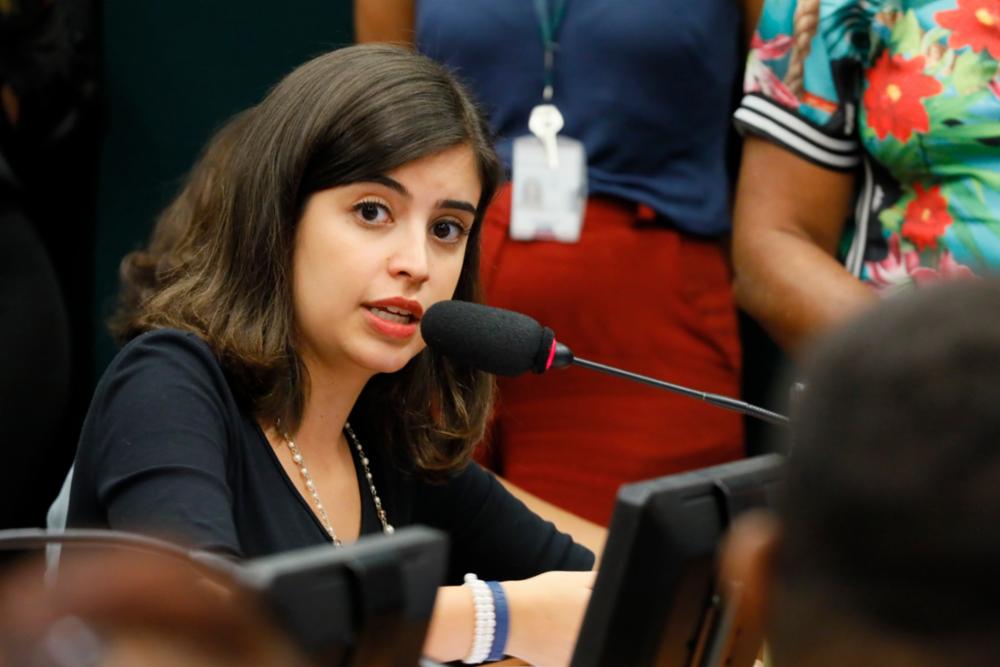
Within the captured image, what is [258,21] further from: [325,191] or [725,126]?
[325,191]

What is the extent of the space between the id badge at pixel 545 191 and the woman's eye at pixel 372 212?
0.62m

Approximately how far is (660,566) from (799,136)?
1.36 m

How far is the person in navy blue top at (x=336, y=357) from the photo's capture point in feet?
4.61

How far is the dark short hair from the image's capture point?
0.54 metres

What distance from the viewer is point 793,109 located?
208 centimetres

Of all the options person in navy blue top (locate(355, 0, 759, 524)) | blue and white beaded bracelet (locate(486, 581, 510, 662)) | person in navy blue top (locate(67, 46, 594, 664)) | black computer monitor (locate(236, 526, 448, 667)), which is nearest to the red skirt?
person in navy blue top (locate(355, 0, 759, 524))

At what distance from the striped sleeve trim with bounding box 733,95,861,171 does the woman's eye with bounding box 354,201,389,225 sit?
2.49ft

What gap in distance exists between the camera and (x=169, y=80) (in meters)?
2.94

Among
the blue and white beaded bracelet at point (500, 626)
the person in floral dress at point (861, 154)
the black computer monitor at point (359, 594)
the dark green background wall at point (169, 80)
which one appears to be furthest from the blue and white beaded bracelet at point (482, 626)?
the dark green background wall at point (169, 80)

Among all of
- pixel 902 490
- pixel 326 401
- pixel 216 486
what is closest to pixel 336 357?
pixel 326 401

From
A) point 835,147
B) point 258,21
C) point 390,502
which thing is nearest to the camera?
point 390,502

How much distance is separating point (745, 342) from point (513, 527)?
3.33ft

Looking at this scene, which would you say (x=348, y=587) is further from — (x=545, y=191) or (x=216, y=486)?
(x=545, y=191)

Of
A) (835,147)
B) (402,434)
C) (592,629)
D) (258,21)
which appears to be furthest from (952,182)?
(258,21)
